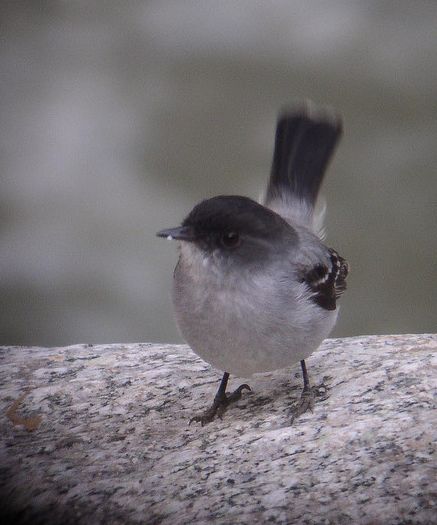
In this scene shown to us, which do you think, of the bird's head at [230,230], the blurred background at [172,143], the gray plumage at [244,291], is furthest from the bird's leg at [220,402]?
the blurred background at [172,143]

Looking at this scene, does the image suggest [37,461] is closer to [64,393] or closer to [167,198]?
[64,393]

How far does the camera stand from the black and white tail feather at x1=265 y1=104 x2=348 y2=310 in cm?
535

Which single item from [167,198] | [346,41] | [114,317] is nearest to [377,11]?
[346,41]

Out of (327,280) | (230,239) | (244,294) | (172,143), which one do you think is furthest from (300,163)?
(172,143)

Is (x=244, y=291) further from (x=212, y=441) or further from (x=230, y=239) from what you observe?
(x=212, y=441)

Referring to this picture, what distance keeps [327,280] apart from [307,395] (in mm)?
673

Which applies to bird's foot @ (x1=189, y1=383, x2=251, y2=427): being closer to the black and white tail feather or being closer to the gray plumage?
the gray plumage

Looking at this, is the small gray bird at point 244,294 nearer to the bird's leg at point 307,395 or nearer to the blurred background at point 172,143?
the bird's leg at point 307,395

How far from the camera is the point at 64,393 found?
436cm

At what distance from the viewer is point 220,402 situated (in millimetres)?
4277

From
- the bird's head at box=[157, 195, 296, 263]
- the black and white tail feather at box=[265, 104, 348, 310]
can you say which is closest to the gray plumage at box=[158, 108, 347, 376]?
the bird's head at box=[157, 195, 296, 263]

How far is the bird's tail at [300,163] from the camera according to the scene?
5.36 metres

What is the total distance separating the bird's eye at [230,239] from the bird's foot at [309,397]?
82 cm

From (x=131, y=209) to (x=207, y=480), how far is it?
15.0 ft
